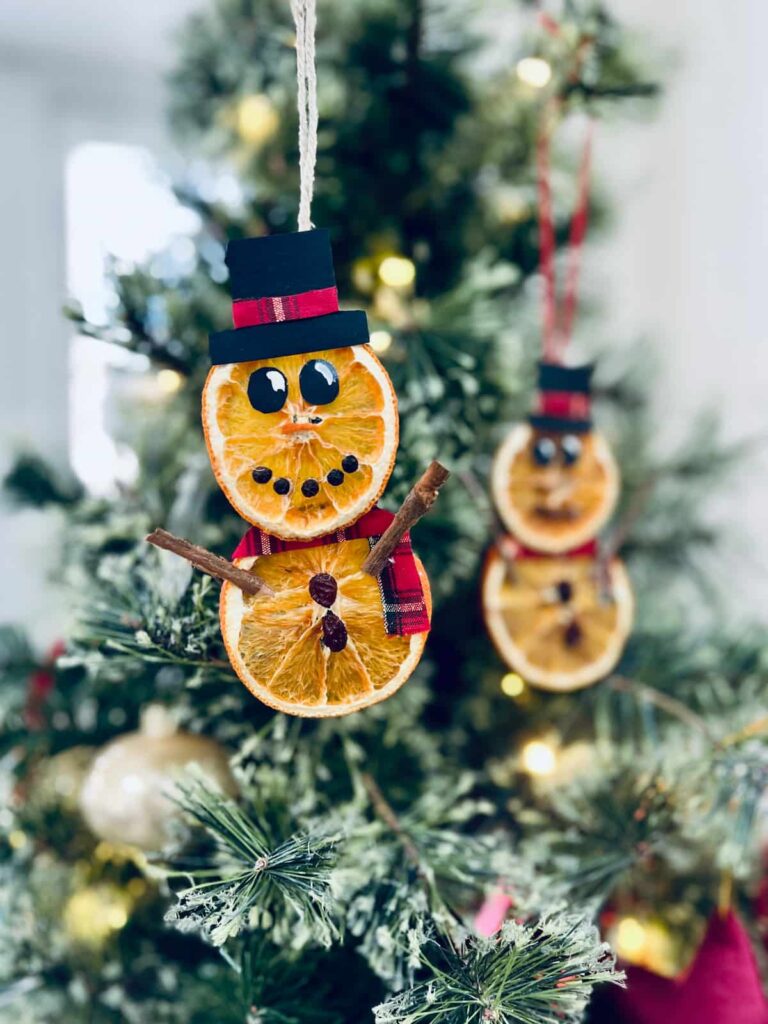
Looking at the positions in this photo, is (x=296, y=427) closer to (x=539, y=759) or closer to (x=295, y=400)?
(x=295, y=400)

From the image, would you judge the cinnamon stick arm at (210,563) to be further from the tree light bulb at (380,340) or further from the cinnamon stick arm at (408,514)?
the tree light bulb at (380,340)

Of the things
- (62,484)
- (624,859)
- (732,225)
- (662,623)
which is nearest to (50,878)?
(62,484)

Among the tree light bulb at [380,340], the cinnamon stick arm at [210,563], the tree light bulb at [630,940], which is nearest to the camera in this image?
the cinnamon stick arm at [210,563]

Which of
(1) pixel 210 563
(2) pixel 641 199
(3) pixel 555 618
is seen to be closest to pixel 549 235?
(3) pixel 555 618

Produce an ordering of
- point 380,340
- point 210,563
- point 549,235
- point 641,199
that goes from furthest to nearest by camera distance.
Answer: point 641,199
point 549,235
point 380,340
point 210,563

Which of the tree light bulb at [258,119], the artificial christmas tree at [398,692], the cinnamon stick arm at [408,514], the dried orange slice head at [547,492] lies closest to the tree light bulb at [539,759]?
the artificial christmas tree at [398,692]

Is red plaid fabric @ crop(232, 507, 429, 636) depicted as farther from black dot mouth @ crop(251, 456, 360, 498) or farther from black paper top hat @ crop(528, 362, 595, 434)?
black paper top hat @ crop(528, 362, 595, 434)
